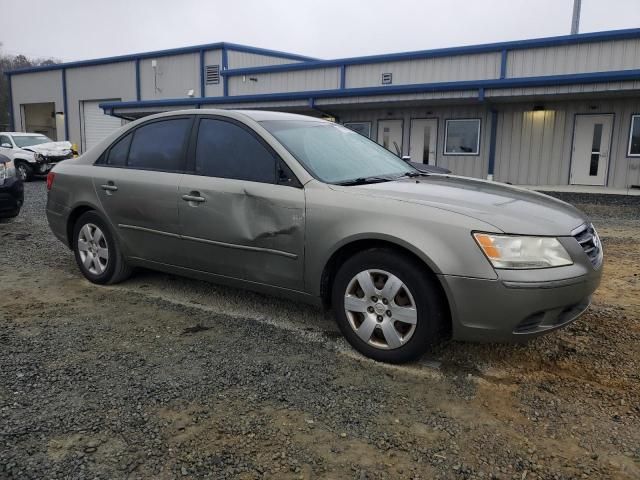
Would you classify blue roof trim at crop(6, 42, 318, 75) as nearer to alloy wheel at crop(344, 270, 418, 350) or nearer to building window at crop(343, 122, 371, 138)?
building window at crop(343, 122, 371, 138)

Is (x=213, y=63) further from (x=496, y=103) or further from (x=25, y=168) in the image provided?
(x=496, y=103)

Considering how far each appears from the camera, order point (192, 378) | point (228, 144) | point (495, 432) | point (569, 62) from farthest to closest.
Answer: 1. point (569, 62)
2. point (228, 144)
3. point (192, 378)
4. point (495, 432)

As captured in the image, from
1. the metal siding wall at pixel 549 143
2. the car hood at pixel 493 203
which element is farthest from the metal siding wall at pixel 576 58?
the car hood at pixel 493 203

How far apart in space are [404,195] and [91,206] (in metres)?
3.11

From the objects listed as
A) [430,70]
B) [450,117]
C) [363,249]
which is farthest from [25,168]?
[363,249]

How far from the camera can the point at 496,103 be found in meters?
16.6

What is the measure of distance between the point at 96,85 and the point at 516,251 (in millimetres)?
32578

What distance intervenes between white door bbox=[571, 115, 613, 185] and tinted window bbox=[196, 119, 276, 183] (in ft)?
47.6

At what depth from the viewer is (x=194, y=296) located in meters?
4.92

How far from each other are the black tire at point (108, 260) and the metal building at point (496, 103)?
1256cm

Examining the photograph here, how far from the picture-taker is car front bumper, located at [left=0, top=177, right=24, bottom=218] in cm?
781

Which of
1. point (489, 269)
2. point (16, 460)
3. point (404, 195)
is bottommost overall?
point (16, 460)

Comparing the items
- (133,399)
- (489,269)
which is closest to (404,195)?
Answer: (489,269)

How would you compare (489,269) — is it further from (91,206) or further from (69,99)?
(69,99)
